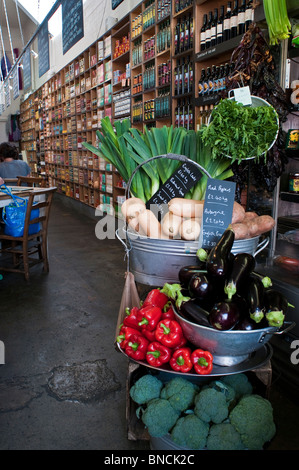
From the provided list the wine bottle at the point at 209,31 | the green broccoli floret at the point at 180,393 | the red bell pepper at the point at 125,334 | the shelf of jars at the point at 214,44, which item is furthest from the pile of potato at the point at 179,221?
the wine bottle at the point at 209,31

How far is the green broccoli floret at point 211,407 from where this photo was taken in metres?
1.30

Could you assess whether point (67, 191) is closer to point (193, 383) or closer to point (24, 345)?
point (24, 345)

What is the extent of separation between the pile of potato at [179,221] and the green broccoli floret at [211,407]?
586 millimetres

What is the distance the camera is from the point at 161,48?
5008 millimetres

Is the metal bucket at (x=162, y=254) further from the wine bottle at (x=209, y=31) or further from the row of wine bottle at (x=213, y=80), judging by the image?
the wine bottle at (x=209, y=31)

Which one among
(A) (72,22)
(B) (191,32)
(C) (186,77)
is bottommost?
(C) (186,77)

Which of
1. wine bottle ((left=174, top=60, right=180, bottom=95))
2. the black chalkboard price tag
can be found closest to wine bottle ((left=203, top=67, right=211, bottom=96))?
wine bottle ((left=174, top=60, right=180, bottom=95))

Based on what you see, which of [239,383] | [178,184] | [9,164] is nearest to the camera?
[239,383]

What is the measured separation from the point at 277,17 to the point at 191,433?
2185 millimetres

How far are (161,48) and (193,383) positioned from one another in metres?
4.67

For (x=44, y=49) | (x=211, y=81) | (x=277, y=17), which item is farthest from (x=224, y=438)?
(x=44, y=49)

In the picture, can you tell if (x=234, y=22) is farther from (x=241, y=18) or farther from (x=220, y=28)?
(x=220, y=28)

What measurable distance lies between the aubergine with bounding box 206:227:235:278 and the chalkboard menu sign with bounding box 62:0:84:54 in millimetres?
5978

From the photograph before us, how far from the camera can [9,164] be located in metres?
5.56
